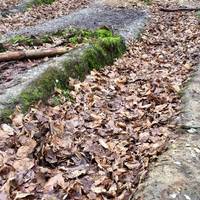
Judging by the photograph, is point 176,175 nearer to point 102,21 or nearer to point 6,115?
point 6,115

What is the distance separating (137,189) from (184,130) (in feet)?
5.09

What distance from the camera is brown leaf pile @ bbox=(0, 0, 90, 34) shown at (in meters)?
14.0

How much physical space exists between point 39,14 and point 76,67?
8787 millimetres

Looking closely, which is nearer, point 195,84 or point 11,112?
point 11,112

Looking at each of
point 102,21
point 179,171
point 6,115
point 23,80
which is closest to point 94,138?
point 6,115

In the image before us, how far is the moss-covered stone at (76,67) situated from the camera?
6.03 meters

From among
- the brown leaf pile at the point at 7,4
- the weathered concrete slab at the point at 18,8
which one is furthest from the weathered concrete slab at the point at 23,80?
the brown leaf pile at the point at 7,4

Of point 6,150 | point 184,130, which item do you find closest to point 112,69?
point 184,130

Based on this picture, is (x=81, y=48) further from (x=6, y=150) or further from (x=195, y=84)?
(x=6, y=150)

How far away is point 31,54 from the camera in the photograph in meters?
7.65

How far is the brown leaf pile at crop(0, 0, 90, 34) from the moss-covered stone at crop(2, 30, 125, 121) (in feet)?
15.1

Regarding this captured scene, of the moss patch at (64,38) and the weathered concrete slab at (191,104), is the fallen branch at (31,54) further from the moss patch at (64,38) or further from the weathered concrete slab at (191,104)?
the weathered concrete slab at (191,104)

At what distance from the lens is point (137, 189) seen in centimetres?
416

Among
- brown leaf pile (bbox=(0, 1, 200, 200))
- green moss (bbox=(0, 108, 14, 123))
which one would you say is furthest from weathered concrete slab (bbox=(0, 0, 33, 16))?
green moss (bbox=(0, 108, 14, 123))
